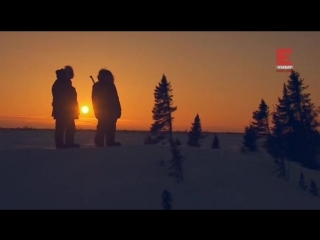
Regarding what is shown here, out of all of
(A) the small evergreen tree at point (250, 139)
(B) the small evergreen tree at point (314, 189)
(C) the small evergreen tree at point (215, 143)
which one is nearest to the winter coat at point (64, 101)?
(C) the small evergreen tree at point (215, 143)

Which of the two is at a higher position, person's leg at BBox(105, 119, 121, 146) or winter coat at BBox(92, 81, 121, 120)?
winter coat at BBox(92, 81, 121, 120)

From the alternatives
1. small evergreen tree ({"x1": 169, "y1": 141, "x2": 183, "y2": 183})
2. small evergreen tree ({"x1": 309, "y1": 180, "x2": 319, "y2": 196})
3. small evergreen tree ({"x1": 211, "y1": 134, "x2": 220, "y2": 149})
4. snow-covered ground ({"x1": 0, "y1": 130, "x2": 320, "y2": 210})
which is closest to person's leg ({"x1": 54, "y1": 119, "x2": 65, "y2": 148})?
snow-covered ground ({"x1": 0, "y1": 130, "x2": 320, "y2": 210})

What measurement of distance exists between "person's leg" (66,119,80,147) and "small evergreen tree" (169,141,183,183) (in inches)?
53.2

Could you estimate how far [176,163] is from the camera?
9234 mm

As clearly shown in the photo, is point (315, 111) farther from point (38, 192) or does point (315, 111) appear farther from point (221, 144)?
point (38, 192)

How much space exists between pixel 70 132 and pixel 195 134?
177cm

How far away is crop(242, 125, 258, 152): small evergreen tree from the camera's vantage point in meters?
9.37

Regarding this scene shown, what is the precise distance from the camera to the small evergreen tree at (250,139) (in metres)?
9.37

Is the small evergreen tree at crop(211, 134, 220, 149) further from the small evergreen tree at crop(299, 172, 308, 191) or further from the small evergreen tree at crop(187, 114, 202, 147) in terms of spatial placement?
the small evergreen tree at crop(299, 172, 308, 191)

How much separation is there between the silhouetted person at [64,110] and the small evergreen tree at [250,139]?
93.4 inches
